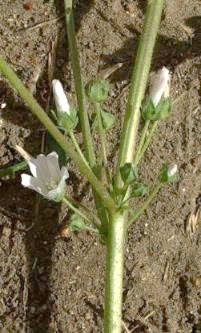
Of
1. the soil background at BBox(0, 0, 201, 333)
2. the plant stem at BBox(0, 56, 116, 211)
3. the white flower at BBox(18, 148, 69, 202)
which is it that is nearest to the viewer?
the plant stem at BBox(0, 56, 116, 211)

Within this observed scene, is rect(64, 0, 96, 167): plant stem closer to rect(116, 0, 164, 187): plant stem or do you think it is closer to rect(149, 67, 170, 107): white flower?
rect(116, 0, 164, 187): plant stem

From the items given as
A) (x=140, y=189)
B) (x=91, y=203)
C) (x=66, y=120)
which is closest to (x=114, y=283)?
(x=140, y=189)

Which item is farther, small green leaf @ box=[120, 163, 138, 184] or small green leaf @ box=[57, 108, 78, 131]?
small green leaf @ box=[57, 108, 78, 131]

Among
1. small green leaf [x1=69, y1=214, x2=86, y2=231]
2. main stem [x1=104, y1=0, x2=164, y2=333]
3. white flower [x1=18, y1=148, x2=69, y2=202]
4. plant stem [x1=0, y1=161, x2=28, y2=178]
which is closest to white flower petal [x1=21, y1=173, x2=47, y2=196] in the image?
white flower [x1=18, y1=148, x2=69, y2=202]

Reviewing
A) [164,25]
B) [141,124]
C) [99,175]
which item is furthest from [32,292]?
[164,25]

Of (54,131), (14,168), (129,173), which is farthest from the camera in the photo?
(14,168)

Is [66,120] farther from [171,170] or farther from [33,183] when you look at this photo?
[171,170]
